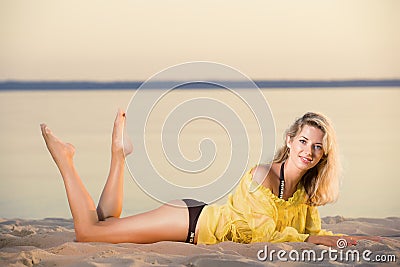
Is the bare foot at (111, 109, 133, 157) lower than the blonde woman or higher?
higher

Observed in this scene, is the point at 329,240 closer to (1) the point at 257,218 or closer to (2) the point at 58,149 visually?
(1) the point at 257,218

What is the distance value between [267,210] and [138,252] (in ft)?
1.75

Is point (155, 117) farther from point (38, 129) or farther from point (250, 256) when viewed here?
point (250, 256)

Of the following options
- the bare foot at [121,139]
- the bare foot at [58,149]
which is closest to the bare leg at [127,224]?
the bare foot at [58,149]

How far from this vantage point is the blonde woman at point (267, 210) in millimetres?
3104

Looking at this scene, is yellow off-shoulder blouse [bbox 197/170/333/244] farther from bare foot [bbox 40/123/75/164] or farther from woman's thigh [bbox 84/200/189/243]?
bare foot [bbox 40/123/75/164]

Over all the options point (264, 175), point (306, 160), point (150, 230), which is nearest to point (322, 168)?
point (306, 160)

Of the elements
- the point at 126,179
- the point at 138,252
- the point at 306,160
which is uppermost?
the point at 306,160

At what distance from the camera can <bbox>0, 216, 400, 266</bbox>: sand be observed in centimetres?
292

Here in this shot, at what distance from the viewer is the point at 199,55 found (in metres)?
4.82

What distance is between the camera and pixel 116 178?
3.36 m

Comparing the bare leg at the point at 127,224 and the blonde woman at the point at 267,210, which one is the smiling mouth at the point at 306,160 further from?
the bare leg at the point at 127,224

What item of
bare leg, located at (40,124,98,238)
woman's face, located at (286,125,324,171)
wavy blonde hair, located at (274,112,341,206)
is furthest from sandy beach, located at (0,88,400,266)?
woman's face, located at (286,125,324,171)

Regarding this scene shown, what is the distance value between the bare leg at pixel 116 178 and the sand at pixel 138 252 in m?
0.18
